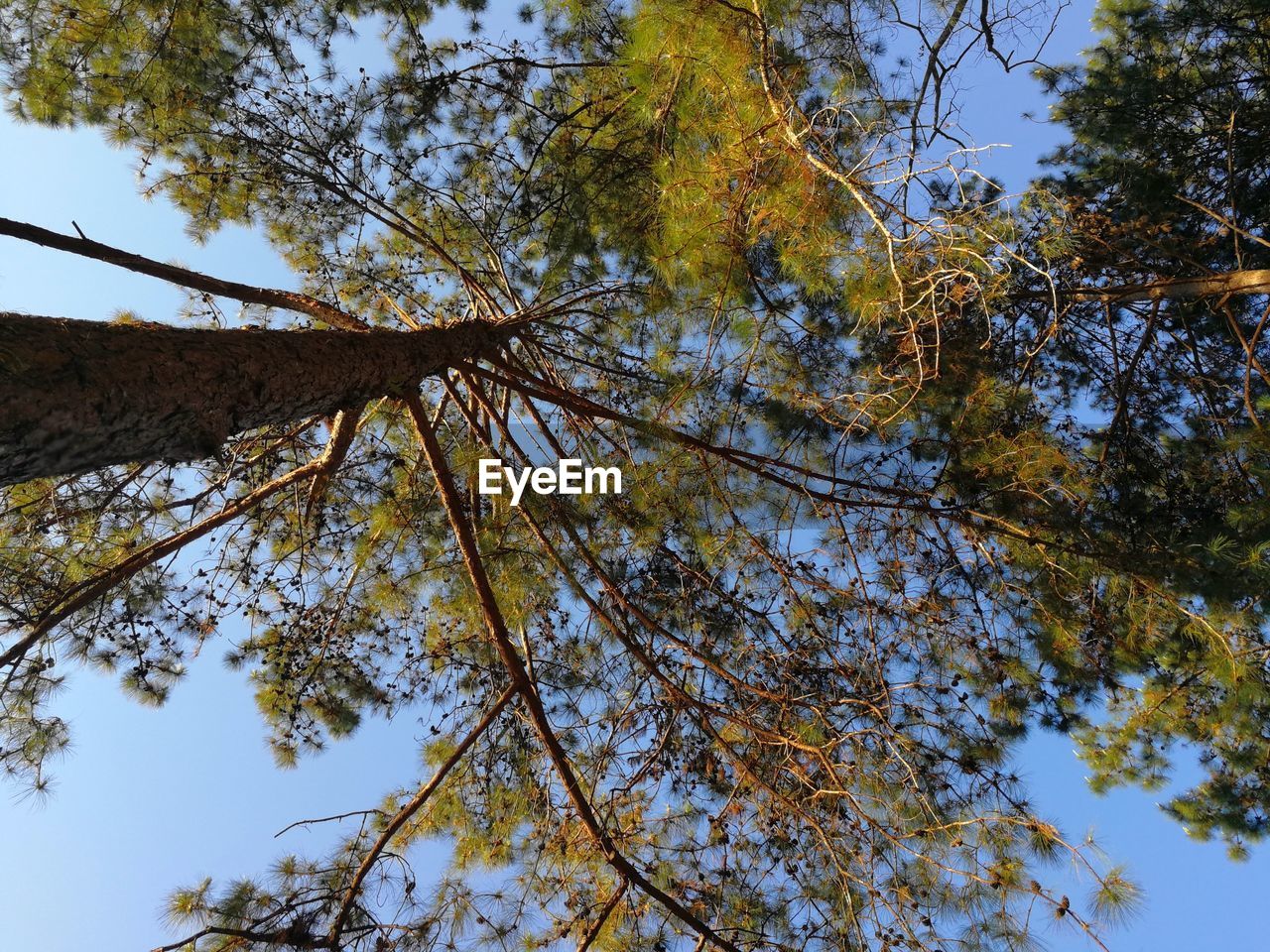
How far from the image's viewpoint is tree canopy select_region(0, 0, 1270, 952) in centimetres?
283

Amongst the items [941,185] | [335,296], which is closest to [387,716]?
[335,296]

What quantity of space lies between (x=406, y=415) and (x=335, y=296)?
88cm

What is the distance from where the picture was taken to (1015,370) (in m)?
4.09

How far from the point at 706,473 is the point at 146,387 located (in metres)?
2.56

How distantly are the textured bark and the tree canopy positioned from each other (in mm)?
316

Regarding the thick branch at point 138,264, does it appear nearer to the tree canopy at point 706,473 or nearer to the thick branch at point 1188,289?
the tree canopy at point 706,473


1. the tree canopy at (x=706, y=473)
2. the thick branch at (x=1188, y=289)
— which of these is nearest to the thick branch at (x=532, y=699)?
the tree canopy at (x=706, y=473)

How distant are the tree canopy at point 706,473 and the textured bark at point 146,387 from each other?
32 centimetres

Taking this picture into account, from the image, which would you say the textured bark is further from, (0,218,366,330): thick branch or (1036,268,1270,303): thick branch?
(1036,268,1270,303): thick branch

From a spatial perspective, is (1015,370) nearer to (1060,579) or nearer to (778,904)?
(1060,579)

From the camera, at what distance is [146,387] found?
1.54m

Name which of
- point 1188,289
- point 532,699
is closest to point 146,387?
point 532,699

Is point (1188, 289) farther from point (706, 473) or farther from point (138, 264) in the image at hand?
Result: point (138, 264)

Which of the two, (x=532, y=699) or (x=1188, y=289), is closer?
(x=532, y=699)
